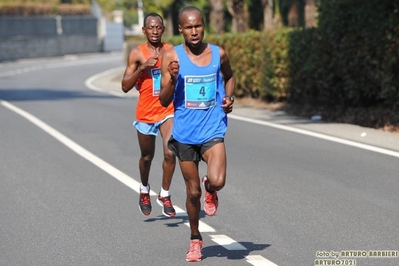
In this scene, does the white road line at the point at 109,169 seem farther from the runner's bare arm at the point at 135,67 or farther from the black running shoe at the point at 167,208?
the runner's bare arm at the point at 135,67

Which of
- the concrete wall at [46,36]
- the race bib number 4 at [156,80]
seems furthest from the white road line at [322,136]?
the concrete wall at [46,36]

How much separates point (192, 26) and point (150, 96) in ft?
6.25

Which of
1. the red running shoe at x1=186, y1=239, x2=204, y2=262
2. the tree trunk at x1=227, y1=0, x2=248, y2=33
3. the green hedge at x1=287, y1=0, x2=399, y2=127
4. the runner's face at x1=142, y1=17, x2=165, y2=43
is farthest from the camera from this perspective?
the tree trunk at x1=227, y1=0, x2=248, y2=33

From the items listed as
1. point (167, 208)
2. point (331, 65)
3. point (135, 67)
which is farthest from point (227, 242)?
point (331, 65)

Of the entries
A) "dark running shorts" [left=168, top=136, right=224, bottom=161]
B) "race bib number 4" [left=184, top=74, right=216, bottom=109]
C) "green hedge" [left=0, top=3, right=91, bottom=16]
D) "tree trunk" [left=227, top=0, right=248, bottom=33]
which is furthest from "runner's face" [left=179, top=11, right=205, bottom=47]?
"green hedge" [left=0, top=3, right=91, bottom=16]

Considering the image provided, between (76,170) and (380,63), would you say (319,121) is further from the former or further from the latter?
(76,170)

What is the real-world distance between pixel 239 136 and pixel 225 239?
26.0 ft

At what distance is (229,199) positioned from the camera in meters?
9.69

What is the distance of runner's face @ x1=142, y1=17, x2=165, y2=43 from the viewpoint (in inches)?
329

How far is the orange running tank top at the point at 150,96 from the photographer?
846 centimetres

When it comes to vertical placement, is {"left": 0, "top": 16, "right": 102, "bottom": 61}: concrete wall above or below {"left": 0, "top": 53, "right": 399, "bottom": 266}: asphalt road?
below

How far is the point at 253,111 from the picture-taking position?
2083cm

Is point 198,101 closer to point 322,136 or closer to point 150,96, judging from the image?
point 150,96

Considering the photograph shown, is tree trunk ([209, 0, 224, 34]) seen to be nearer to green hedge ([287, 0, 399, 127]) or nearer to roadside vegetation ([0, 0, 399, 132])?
roadside vegetation ([0, 0, 399, 132])
